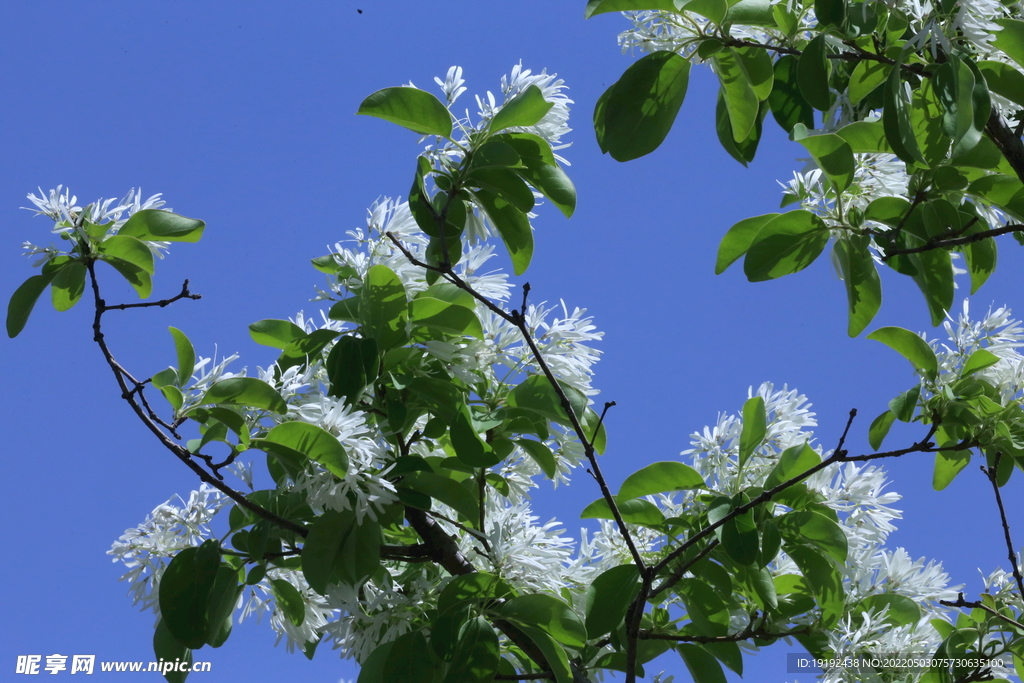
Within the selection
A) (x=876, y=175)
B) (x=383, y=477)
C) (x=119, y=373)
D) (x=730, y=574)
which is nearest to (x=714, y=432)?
(x=730, y=574)

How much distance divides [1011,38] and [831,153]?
0.33 m

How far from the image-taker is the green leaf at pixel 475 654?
150 cm

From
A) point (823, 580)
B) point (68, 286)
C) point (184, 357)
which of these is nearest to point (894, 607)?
point (823, 580)

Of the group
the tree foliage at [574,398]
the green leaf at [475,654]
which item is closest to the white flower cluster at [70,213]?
the tree foliage at [574,398]

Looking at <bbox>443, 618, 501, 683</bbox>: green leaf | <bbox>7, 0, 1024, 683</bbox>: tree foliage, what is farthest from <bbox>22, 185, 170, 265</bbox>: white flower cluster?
<bbox>443, 618, 501, 683</bbox>: green leaf

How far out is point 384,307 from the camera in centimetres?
158

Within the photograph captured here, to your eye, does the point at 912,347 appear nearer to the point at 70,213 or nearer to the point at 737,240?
the point at 737,240

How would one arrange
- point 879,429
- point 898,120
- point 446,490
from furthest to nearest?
point 879,429, point 446,490, point 898,120

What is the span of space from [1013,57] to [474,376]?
1.08m

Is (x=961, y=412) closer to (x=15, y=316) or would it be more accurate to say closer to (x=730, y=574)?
(x=730, y=574)

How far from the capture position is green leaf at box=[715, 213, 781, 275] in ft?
5.24

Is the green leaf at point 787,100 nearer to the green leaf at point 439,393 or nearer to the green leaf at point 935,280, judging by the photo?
the green leaf at point 935,280

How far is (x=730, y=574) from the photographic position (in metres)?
1.80

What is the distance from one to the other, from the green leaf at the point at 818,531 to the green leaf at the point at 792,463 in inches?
3.2
